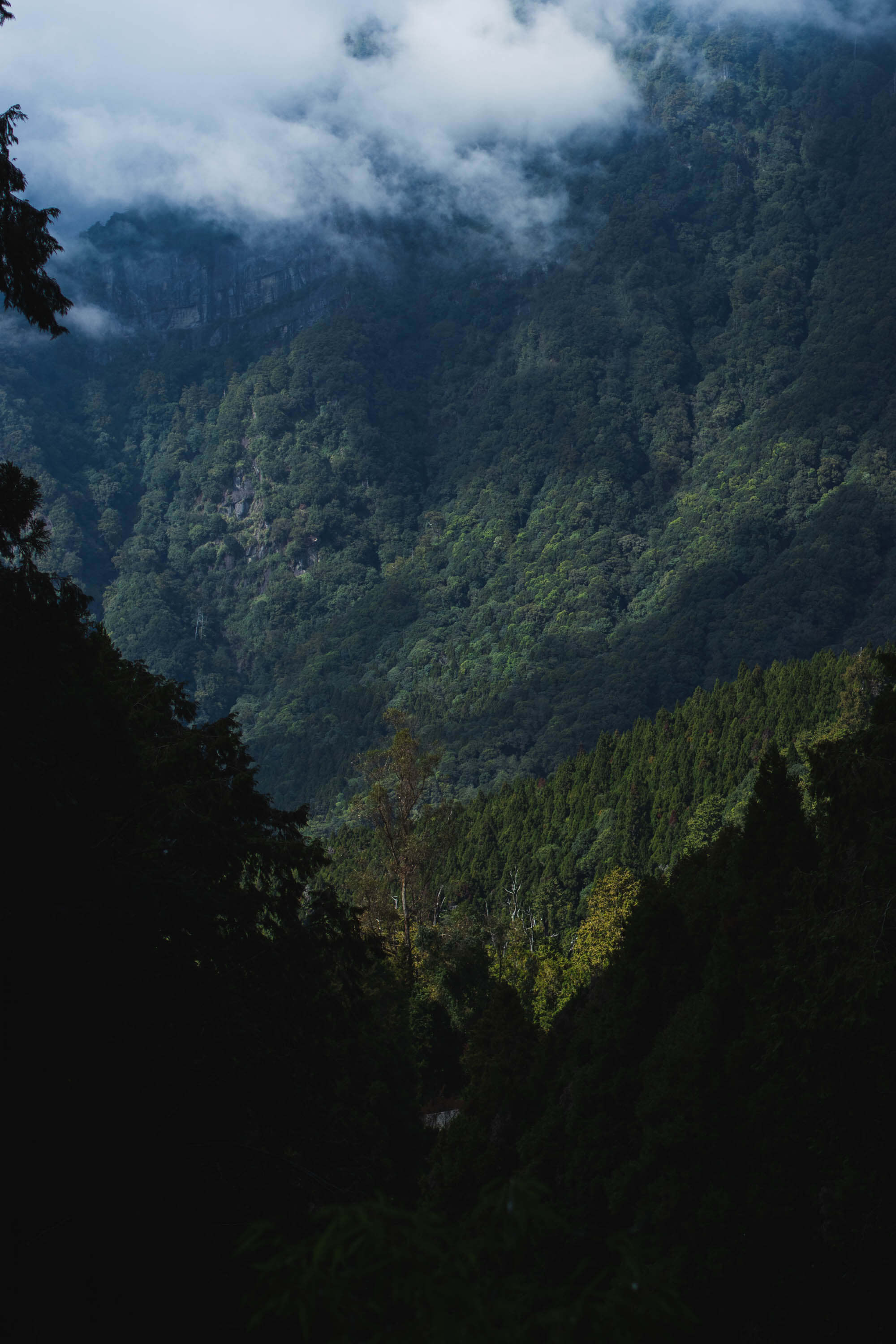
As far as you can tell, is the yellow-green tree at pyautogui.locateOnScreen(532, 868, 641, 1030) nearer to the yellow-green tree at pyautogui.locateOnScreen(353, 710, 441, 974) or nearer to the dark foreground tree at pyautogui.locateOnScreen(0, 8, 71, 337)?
the yellow-green tree at pyautogui.locateOnScreen(353, 710, 441, 974)

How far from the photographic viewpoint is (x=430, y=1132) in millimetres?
28594

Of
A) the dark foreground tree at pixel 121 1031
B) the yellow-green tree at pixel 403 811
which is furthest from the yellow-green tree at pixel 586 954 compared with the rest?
the dark foreground tree at pixel 121 1031

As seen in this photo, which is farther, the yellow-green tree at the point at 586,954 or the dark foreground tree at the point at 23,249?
the yellow-green tree at the point at 586,954

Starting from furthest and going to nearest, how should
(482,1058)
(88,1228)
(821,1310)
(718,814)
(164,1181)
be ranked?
1. (718,814)
2. (482,1058)
3. (821,1310)
4. (164,1181)
5. (88,1228)

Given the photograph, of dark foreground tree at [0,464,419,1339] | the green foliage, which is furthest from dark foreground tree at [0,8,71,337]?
the green foliage

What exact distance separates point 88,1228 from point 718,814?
258 ft

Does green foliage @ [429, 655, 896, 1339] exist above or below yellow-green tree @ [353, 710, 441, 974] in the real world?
below

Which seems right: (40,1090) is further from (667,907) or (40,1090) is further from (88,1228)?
(667,907)

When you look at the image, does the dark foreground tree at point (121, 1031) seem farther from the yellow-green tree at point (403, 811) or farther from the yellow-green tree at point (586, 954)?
the yellow-green tree at point (586, 954)

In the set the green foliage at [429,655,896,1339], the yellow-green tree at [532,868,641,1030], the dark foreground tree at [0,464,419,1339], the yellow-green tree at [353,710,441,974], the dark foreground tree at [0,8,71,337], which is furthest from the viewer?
the yellow-green tree at [532,868,641,1030]

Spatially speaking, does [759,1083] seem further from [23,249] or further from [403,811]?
[403,811]

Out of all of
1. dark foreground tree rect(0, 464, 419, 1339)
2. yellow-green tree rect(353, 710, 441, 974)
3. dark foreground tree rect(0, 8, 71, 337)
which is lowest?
dark foreground tree rect(0, 464, 419, 1339)

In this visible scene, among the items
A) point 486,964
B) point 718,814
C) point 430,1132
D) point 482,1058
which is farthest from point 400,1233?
point 718,814

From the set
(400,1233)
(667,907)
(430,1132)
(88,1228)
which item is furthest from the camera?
(430,1132)
